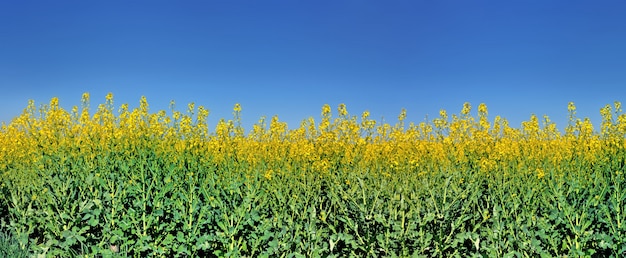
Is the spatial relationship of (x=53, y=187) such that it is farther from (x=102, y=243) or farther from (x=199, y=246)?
(x=199, y=246)

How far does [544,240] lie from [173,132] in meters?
4.88

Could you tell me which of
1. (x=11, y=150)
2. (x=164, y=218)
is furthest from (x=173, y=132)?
(x=11, y=150)

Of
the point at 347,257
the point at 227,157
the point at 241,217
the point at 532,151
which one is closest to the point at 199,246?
the point at 241,217

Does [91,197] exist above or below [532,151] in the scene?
below

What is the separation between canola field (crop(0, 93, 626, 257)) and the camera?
418cm

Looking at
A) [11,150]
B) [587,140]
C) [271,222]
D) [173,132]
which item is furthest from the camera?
[11,150]

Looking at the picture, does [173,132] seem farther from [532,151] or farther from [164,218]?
[532,151]

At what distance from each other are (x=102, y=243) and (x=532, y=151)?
6.74 meters

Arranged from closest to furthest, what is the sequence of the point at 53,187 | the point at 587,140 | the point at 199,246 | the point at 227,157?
the point at 199,246, the point at 53,187, the point at 227,157, the point at 587,140

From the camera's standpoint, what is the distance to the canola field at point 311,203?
4.18m

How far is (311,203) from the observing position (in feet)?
16.3

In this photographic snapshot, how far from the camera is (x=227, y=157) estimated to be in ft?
21.2

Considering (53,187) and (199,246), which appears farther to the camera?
(53,187)

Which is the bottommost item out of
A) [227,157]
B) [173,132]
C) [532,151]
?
[227,157]
